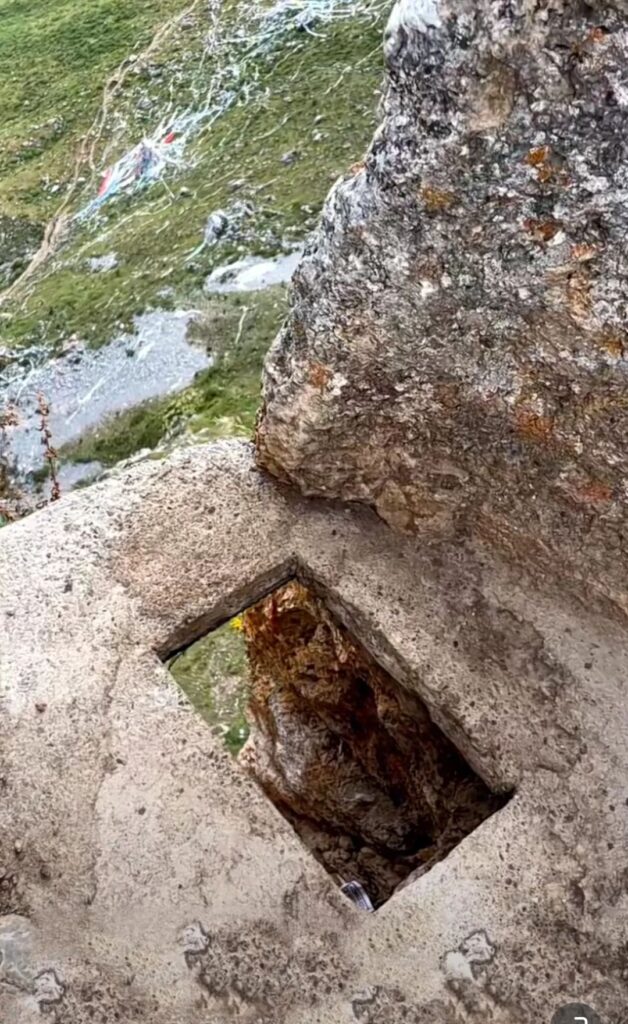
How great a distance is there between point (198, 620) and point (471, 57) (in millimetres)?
3197

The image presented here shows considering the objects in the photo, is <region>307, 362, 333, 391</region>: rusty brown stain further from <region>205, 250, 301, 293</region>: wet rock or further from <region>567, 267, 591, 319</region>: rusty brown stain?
<region>205, 250, 301, 293</region>: wet rock

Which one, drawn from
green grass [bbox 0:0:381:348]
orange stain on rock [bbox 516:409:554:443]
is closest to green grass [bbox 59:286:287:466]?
green grass [bbox 0:0:381:348]

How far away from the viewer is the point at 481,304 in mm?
4215

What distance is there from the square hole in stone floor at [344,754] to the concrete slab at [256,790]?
2.43ft

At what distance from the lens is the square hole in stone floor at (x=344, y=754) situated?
6109 mm

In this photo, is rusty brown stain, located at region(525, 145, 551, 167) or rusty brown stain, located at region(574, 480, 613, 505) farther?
rusty brown stain, located at region(574, 480, 613, 505)

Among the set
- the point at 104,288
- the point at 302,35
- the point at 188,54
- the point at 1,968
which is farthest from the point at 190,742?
the point at 188,54

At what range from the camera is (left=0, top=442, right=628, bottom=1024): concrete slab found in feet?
14.3

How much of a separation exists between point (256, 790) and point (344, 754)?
2569mm

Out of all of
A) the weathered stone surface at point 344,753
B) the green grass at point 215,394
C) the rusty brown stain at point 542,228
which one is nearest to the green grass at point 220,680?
the weathered stone surface at point 344,753

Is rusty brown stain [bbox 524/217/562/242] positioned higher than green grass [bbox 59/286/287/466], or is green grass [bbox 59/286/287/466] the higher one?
rusty brown stain [bbox 524/217/562/242]

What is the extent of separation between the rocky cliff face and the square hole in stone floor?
130cm

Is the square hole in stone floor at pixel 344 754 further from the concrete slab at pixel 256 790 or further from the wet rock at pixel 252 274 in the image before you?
the wet rock at pixel 252 274

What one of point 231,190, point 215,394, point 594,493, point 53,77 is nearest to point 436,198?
point 594,493
